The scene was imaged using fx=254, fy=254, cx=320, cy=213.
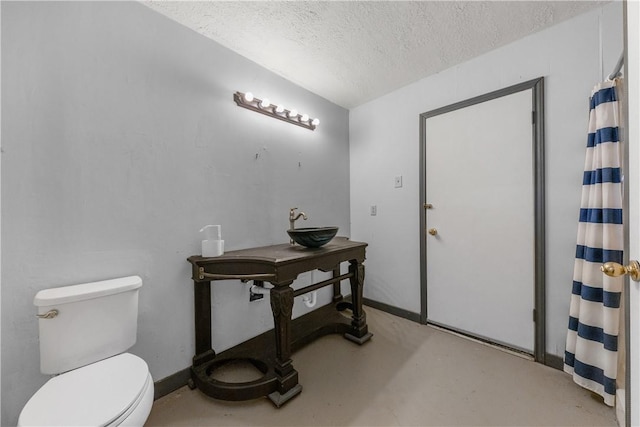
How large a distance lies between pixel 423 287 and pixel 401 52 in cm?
197

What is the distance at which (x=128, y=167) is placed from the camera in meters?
1.40

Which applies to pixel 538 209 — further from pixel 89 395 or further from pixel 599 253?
pixel 89 395

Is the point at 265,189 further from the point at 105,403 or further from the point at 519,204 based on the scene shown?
the point at 519,204

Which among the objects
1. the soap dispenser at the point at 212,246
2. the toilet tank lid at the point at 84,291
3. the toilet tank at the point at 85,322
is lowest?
the toilet tank at the point at 85,322

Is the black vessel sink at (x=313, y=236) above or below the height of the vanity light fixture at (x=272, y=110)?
below

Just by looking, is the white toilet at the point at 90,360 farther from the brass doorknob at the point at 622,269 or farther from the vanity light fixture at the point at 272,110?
the brass doorknob at the point at 622,269

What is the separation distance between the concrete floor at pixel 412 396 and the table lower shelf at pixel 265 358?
0.07m

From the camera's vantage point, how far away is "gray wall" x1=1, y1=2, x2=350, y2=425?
1124mm

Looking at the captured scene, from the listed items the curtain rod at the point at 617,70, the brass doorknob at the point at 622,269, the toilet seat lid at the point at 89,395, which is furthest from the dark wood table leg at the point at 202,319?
the curtain rod at the point at 617,70

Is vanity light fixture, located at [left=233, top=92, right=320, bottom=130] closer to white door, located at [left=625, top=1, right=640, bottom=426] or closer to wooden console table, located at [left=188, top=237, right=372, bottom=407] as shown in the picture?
wooden console table, located at [left=188, top=237, right=372, bottom=407]

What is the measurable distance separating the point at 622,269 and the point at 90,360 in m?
1.98

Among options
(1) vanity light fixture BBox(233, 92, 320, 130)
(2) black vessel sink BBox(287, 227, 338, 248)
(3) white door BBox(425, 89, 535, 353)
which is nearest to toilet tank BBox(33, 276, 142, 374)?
(2) black vessel sink BBox(287, 227, 338, 248)

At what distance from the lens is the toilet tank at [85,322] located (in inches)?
42.6

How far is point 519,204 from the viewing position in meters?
1.82
